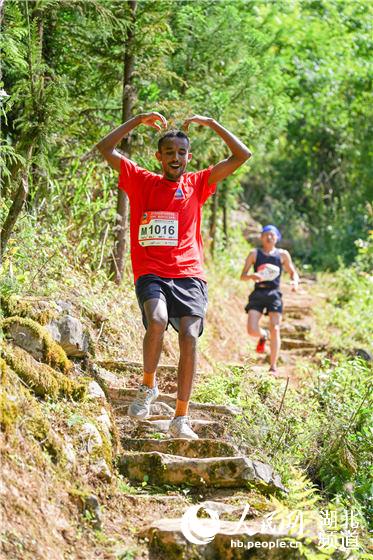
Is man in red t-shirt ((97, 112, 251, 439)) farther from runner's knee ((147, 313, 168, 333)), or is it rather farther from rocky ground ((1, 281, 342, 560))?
rocky ground ((1, 281, 342, 560))

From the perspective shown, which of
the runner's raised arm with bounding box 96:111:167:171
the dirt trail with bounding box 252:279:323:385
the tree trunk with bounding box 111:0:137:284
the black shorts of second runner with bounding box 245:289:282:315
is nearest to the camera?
the runner's raised arm with bounding box 96:111:167:171

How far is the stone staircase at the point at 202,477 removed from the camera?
168 inches

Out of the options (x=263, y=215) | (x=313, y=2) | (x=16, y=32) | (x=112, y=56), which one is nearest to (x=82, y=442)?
(x=16, y=32)

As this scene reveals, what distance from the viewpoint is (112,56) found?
8102 mm

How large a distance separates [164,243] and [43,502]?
189 centimetres

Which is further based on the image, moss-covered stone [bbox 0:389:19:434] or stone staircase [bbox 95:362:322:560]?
stone staircase [bbox 95:362:322:560]

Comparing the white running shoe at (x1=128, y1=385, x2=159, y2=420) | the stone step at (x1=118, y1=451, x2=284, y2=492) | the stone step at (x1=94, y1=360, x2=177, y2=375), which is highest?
the white running shoe at (x1=128, y1=385, x2=159, y2=420)

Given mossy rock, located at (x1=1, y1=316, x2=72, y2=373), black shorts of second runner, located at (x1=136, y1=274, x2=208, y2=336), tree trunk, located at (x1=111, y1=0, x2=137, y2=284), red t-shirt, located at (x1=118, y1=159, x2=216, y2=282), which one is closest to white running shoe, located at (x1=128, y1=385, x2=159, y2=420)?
black shorts of second runner, located at (x1=136, y1=274, x2=208, y2=336)

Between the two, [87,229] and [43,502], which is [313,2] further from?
[43,502]

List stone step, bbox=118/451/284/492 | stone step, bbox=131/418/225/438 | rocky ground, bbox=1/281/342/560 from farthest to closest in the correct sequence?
stone step, bbox=131/418/225/438 → stone step, bbox=118/451/284/492 → rocky ground, bbox=1/281/342/560

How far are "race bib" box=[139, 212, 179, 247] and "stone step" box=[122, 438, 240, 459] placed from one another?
125 cm
